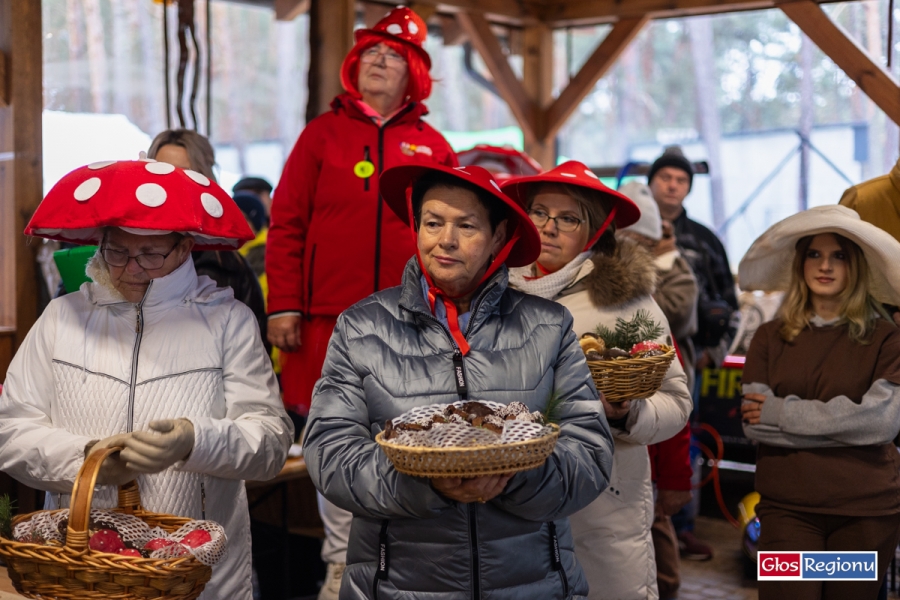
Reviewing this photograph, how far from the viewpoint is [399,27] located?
10.3ft

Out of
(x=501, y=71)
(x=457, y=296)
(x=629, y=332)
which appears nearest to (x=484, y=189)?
(x=457, y=296)

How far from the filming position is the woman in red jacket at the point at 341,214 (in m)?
3.03

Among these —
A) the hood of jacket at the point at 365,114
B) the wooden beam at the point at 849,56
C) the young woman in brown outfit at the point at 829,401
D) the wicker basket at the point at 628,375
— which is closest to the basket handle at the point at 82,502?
the wicker basket at the point at 628,375

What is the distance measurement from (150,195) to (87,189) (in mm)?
136

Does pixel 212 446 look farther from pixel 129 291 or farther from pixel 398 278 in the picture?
pixel 398 278

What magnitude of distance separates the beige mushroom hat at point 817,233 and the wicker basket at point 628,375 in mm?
974

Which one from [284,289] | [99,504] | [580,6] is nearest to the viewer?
[99,504]

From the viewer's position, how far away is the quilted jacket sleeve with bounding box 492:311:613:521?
5.71 ft

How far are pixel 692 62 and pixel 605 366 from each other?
625cm

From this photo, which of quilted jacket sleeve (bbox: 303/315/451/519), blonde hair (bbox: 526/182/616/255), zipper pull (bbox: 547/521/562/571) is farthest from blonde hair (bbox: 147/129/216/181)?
zipper pull (bbox: 547/521/562/571)

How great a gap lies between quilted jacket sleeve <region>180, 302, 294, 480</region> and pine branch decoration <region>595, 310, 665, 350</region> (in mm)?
798

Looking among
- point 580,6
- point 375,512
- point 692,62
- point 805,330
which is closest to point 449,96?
point 580,6

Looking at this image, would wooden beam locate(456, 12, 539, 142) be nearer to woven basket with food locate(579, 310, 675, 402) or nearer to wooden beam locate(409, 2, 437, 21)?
wooden beam locate(409, 2, 437, 21)

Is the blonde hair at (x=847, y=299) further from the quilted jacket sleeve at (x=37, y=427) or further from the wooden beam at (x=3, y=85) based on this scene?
the wooden beam at (x=3, y=85)
